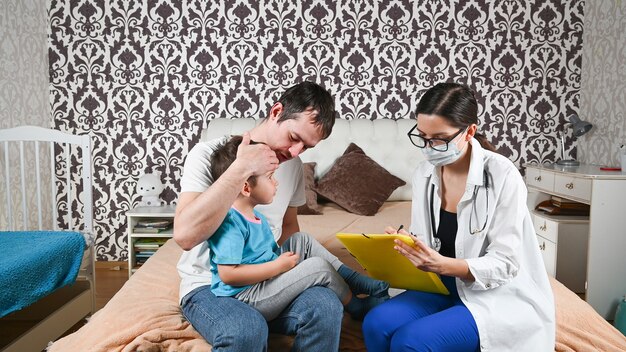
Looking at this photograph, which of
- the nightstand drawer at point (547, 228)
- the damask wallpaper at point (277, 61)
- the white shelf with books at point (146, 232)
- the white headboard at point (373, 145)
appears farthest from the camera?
the damask wallpaper at point (277, 61)

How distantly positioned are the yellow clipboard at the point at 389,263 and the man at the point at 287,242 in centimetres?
12

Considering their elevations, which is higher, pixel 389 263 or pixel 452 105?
pixel 452 105

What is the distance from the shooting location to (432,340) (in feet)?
4.77

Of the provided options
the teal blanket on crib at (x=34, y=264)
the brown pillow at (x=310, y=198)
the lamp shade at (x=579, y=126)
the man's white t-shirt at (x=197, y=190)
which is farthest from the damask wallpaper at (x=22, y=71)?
the lamp shade at (x=579, y=126)

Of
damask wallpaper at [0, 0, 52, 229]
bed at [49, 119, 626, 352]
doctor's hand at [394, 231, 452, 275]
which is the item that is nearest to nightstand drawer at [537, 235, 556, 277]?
bed at [49, 119, 626, 352]

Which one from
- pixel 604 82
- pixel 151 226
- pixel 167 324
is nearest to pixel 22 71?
pixel 151 226

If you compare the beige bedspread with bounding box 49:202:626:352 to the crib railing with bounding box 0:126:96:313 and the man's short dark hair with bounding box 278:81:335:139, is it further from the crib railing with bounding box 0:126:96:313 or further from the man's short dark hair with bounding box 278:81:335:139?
the crib railing with bounding box 0:126:96:313

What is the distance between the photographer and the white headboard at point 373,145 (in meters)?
3.94

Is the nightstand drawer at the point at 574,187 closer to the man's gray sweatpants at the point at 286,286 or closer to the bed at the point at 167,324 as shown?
the bed at the point at 167,324

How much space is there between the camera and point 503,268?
4.95ft

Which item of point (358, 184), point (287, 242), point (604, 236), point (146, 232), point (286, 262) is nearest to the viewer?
point (286, 262)

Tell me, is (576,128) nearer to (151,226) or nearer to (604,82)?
(604,82)

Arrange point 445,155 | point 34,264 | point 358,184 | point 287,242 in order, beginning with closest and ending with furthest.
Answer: point 445,155 → point 287,242 → point 34,264 → point 358,184

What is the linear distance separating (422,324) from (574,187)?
2177 mm
